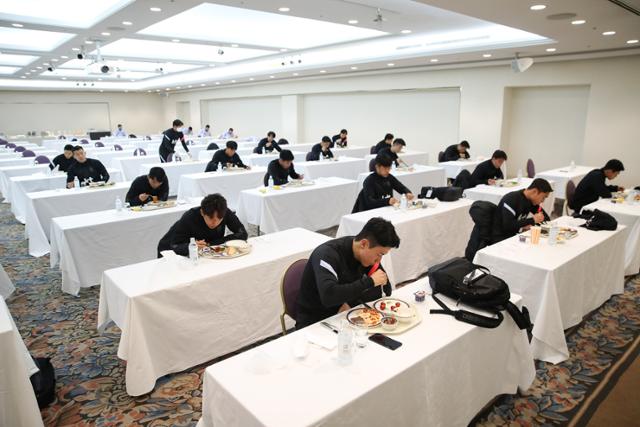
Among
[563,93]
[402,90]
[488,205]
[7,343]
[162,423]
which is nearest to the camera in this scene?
[7,343]

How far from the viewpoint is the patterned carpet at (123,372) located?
2516 millimetres

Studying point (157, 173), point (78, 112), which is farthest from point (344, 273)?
point (78, 112)

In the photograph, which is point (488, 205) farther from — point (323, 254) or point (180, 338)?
point (180, 338)

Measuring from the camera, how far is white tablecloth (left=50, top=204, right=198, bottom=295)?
13.2 ft

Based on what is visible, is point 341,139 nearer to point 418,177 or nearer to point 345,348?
point 418,177

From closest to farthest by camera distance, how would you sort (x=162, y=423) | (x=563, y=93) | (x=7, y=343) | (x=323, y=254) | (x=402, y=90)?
1. (x=7, y=343)
2. (x=323, y=254)
3. (x=162, y=423)
4. (x=563, y=93)
5. (x=402, y=90)

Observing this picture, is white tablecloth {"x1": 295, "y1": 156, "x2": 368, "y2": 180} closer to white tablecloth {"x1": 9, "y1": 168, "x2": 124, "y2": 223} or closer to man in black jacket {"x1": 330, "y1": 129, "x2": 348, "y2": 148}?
man in black jacket {"x1": 330, "y1": 129, "x2": 348, "y2": 148}

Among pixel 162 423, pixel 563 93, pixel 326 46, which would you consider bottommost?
pixel 162 423

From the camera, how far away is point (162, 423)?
2.46 meters

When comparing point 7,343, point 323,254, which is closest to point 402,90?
point 323,254

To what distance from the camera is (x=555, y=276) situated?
2.92 metres

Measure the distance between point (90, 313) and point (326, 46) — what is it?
8.06 m

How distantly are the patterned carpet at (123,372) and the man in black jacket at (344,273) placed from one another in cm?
98

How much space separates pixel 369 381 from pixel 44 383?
2.15 meters
